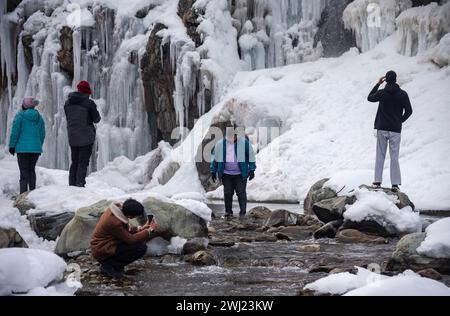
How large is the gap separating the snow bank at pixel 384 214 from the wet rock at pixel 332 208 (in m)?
0.45

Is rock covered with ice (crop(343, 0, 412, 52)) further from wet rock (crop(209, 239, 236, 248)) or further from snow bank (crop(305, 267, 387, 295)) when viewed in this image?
snow bank (crop(305, 267, 387, 295))

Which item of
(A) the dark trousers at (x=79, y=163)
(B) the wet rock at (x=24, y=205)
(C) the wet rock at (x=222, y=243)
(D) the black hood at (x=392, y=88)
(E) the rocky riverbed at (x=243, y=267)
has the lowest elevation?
(C) the wet rock at (x=222, y=243)

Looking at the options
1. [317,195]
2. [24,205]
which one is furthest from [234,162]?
[24,205]

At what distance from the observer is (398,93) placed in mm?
8758

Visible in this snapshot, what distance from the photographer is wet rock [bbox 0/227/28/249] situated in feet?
18.3

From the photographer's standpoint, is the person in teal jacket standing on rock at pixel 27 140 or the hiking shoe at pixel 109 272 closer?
the hiking shoe at pixel 109 272

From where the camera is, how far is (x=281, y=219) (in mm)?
8938

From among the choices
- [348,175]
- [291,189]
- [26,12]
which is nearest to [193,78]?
[291,189]

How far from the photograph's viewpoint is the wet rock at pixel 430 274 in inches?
184

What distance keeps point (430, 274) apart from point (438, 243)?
48 cm

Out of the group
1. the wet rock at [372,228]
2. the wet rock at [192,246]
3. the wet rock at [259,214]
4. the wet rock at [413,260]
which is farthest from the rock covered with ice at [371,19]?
the wet rock at [413,260]

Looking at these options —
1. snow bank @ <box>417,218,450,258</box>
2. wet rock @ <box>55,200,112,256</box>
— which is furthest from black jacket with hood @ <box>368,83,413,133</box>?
wet rock @ <box>55,200,112,256</box>

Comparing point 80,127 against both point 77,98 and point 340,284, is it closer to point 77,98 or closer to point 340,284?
point 77,98

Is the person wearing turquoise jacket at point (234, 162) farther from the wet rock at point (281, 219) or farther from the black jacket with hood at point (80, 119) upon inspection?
the black jacket with hood at point (80, 119)
